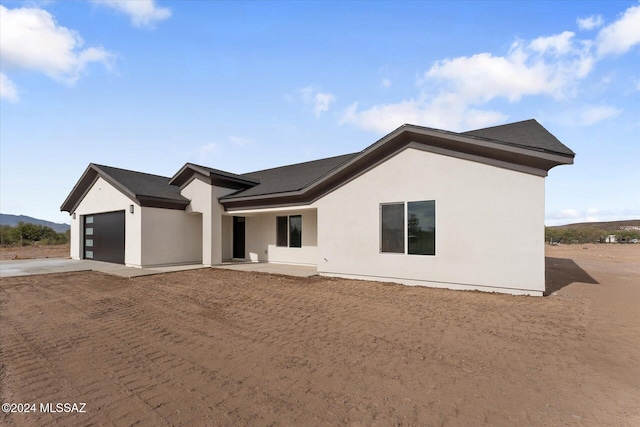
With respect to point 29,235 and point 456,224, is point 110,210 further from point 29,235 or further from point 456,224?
point 29,235

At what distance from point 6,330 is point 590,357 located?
9497 mm

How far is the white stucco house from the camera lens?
7.84 metres

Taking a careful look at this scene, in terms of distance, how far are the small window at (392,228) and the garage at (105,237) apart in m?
12.9

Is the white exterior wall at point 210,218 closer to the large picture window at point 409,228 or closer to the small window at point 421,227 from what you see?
the large picture window at point 409,228

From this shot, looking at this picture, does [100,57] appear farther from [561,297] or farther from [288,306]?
[561,297]

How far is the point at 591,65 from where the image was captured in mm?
9758

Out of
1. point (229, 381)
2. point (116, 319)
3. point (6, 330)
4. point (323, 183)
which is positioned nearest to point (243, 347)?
point (229, 381)

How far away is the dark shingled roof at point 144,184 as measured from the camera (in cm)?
1404

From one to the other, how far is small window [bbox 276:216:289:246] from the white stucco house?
0.05m

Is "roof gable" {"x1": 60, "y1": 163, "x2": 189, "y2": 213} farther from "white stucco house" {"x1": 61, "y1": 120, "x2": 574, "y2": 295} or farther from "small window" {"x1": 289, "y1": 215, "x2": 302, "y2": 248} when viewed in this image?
"small window" {"x1": 289, "y1": 215, "x2": 302, "y2": 248}

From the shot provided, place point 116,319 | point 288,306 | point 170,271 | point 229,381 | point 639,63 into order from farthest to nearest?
point 170,271 < point 639,63 < point 288,306 < point 116,319 < point 229,381

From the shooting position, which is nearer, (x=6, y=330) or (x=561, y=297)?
(x=6, y=330)

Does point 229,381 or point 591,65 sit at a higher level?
point 591,65

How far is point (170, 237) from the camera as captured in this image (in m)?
14.5
